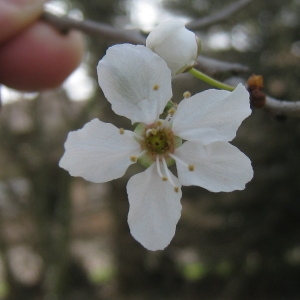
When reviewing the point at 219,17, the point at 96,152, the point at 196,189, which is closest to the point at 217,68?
the point at 96,152

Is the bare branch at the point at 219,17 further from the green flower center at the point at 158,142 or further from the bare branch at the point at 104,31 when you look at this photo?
the green flower center at the point at 158,142

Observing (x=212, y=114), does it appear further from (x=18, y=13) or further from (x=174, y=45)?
(x=18, y=13)

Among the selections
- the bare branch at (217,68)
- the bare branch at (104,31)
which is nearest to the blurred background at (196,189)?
the bare branch at (104,31)

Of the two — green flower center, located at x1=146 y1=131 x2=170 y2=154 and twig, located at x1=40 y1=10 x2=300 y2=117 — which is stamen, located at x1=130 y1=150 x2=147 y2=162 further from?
twig, located at x1=40 y1=10 x2=300 y2=117

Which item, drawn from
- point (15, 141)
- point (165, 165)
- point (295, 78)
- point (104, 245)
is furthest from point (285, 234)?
point (165, 165)

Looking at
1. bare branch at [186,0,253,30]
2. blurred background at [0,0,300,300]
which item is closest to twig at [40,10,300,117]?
bare branch at [186,0,253,30]

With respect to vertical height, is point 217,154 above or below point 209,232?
above

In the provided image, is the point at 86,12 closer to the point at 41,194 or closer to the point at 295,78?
the point at 41,194
